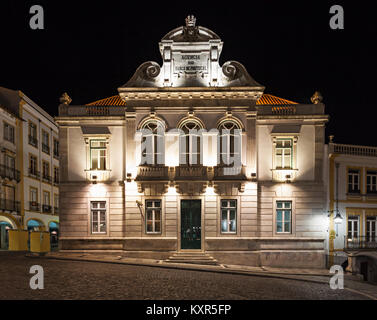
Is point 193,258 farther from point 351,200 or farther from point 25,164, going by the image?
point 25,164

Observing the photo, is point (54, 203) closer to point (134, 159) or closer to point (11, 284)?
point (134, 159)

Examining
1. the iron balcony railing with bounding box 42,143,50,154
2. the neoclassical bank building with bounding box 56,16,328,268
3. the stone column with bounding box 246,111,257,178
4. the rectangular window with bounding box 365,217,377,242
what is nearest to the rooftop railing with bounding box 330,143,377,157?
the neoclassical bank building with bounding box 56,16,328,268

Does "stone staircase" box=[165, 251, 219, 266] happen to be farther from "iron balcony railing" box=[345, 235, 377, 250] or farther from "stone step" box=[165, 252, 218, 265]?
"iron balcony railing" box=[345, 235, 377, 250]

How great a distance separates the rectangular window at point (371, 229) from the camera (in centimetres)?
2502

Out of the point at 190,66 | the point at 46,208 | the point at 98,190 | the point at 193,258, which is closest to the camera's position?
the point at 193,258

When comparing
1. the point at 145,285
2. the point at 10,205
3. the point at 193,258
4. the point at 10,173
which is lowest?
the point at 193,258

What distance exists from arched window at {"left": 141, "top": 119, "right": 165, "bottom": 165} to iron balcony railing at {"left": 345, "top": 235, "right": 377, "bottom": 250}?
12.5 meters

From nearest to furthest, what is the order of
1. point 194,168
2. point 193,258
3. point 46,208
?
point 193,258, point 194,168, point 46,208

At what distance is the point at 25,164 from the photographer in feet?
113

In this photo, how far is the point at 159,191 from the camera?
21188 millimetres

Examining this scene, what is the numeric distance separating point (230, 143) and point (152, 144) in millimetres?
4184

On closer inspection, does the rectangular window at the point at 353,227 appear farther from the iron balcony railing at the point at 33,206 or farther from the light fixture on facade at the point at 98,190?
the iron balcony railing at the point at 33,206

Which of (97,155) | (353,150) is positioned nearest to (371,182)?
(353,150)

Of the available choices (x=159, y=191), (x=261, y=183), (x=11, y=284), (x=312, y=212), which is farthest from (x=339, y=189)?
(x=11, y=284)
